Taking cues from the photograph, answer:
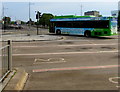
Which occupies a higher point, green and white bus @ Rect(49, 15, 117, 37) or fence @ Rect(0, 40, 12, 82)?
green and white bus @ Rect(49, 15, 117, 37)

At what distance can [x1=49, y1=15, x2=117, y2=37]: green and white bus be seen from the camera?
25688mm

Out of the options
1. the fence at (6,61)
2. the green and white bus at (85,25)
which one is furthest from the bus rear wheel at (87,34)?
the fence at (6,61)

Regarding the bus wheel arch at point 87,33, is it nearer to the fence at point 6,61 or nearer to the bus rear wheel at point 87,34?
the bus rear wheel at point 87,34

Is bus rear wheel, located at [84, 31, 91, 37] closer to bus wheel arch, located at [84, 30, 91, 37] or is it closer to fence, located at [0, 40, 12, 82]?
bus wheel arch, located at [84, 30, 91, 37]

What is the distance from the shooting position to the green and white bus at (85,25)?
2569 centimetres

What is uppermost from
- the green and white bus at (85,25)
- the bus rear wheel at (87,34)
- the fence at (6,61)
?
the green and white bus at (85,25)

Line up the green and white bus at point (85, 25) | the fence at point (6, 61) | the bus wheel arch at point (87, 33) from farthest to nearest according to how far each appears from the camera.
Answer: the bus wheel arch at point (87, 33), the green and white bus at point (85, 25), the fence at point (6, 61)

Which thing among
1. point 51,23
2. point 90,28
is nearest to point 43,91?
point 90,28

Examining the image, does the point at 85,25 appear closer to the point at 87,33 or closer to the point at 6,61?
the point at 87,33

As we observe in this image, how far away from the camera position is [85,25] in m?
28.9

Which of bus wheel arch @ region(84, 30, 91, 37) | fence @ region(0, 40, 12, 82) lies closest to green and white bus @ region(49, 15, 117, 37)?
bus wheel arch @ region(84, 30, 91, 37)

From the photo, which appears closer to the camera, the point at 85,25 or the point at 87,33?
the point at 87,33

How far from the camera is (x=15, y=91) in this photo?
5.71 meters

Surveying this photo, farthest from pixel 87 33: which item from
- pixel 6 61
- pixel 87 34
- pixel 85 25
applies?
pixel 6 61
